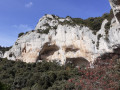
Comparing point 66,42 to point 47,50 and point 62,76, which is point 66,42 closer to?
point 47,50

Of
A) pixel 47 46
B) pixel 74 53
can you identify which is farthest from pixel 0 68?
pixel 74 53

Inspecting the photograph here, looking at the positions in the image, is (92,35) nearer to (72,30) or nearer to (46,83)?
(72,30)

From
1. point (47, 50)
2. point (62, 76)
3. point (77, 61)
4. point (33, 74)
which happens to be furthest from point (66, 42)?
point (33, 74)

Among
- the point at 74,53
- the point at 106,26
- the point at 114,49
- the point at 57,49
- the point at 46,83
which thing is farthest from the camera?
the point at 57,49

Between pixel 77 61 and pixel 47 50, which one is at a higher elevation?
pixel 47 50

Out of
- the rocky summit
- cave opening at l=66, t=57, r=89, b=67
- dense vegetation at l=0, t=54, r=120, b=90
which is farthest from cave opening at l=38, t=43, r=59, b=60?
cave opening at l=66, t=57, r=89, b=67

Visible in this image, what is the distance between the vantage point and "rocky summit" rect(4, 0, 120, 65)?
64.1 ft

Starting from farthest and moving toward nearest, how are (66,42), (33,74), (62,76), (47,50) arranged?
(47,50) < (66,42) < (33,74) < (62,76)

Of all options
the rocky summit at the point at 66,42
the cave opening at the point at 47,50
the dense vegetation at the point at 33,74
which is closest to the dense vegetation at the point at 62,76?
the dense vegetation at the point at 33,74

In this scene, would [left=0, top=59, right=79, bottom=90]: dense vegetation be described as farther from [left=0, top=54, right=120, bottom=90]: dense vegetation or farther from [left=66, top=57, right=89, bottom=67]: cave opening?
[left=66, top=57, right=89, bottom=67]: cave opening

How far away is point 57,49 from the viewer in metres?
24.0

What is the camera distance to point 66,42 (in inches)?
893

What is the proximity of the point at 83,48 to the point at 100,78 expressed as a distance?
13.7m

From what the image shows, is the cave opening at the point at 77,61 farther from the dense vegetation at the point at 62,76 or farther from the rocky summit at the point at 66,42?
the dense vegetation at the point at 62,76
